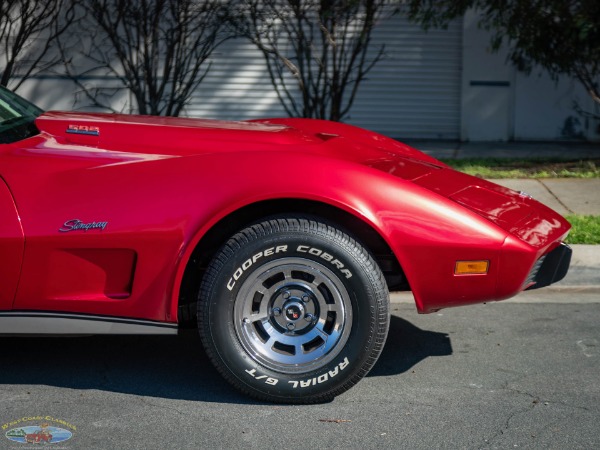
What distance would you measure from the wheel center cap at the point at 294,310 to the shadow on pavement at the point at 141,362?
1.40 feet

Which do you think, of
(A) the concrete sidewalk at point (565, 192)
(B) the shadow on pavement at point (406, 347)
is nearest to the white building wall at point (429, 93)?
(A) the concrete sidewalk at point (565, 192)

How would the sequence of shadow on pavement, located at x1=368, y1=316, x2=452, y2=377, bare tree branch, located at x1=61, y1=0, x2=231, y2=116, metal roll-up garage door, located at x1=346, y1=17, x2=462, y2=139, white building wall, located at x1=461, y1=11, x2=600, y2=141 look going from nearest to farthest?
1. shadow on pavement, located at x1=368, y1=316, x2=452, y2=377
2. bare tree branch, located at x1=61, y1=0, x2=231, y2=116
3. white building wall, located at x1=461, y1=11, x2=600, y2=141
4. metal roll-up garage door, located at x1=346, y1=17, x2=462, y2=139

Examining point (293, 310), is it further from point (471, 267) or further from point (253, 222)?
point (471, 267)

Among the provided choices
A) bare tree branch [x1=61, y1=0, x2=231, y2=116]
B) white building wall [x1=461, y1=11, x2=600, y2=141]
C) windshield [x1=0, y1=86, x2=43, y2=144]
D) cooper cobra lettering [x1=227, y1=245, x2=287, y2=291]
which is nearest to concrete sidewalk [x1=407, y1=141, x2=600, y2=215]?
white building wall [x1=461, y1=11, x2=600, y2=141]

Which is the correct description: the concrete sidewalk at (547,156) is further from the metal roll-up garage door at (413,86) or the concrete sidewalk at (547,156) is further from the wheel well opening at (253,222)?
the wheel well opening at (253,222)

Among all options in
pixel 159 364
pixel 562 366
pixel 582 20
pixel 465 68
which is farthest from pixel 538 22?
pixel 159 364

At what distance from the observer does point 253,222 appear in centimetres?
423

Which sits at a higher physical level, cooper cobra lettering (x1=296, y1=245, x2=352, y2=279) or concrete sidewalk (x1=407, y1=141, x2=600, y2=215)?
cooper cobra lettering (x1=296, y1=245, x2=352, y2=279)

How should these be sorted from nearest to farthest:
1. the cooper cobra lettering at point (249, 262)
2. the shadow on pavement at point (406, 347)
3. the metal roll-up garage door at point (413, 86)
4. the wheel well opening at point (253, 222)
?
the cooper cobra lettering at point (249, 262)
the wheel well opening at point (253, 222)
the shadow on pavement at point (406, 347)
the metal roll-up garage door at point (413, 86)

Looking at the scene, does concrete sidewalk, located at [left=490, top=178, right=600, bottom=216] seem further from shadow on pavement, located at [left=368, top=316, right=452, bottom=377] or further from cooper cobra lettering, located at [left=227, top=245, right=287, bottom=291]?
cooper cobra lettering, located at [left=227, top=245, right=287, bottom=291]

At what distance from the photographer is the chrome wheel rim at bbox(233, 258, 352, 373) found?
4.18 meters

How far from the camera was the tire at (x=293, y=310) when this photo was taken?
4.14 m

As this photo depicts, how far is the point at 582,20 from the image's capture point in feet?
31.3

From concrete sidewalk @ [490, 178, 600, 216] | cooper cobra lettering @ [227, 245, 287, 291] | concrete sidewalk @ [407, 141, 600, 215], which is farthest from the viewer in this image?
concrete sidewalk @ [407, 141, 600, 215]
